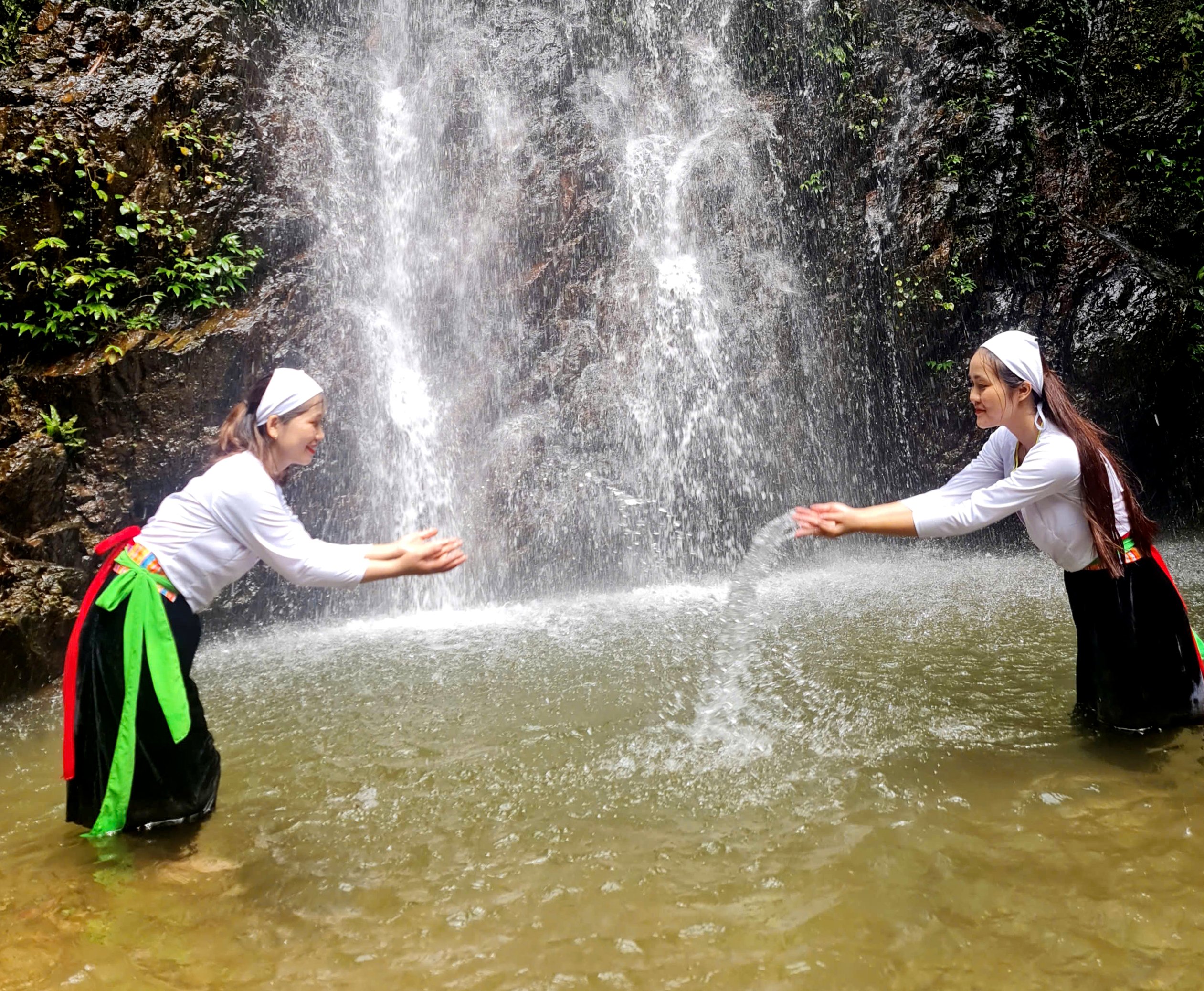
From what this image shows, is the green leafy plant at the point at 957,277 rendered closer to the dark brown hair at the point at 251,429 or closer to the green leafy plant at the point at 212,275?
the green leafy plant at the point at 212,275

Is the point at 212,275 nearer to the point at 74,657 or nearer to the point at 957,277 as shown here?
the point at 74,657

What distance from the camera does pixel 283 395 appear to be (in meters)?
3.18

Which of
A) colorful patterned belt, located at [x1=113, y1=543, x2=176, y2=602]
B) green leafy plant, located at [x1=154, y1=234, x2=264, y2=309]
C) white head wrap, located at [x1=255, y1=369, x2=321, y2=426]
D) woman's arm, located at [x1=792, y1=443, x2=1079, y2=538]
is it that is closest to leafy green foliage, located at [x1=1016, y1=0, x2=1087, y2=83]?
green leafy plant, located at [x1=154, y1=234, x2=264, y2=309]

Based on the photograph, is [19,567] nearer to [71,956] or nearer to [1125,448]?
[71,956]

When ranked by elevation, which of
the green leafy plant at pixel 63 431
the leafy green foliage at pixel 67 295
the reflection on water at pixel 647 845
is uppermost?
the leafy green foliage at pixel 67 295

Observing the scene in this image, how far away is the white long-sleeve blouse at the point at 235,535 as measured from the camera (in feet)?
9.98

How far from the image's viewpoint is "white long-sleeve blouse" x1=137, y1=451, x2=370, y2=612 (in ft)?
9.98

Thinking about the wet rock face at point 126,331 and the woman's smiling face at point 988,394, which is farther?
the wet rock face at point 126,331

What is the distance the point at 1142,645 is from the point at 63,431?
328 inches

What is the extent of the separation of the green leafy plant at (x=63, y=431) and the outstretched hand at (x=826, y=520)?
22.7ft

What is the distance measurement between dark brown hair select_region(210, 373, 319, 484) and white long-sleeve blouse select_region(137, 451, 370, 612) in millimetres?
49

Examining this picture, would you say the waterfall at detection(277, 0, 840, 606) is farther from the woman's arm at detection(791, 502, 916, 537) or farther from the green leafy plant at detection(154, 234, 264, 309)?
the woman's arm at detection(791, 502, 916, 537)

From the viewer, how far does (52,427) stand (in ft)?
24.4

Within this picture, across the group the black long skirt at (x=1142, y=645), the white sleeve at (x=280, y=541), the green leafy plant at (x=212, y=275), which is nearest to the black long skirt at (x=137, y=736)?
the white sleeve at (x=280, y=541)
